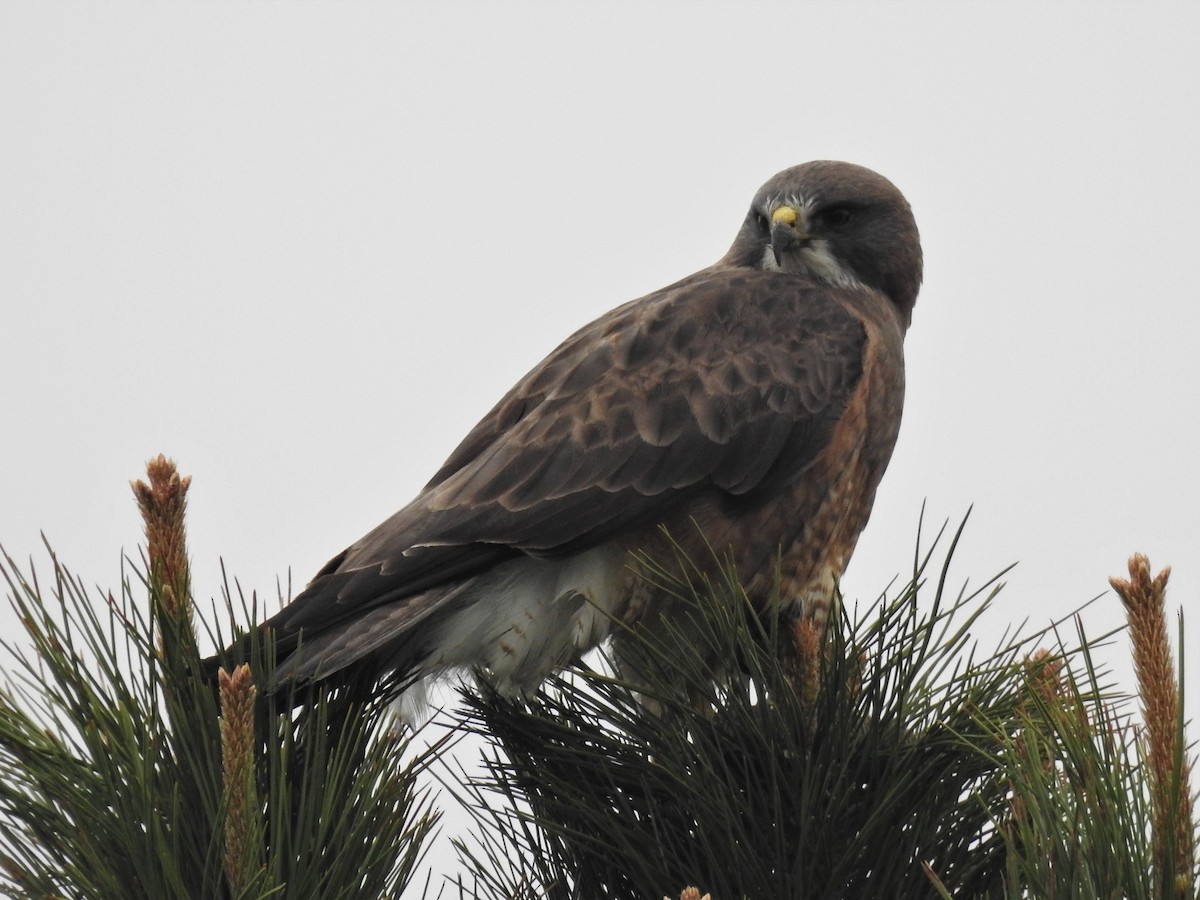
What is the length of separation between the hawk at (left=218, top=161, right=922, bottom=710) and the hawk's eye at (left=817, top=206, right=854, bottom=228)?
0.18 m

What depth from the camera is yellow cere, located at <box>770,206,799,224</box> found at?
5.41 metres

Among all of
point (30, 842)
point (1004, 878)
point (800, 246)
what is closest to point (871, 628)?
point (1004, 878)

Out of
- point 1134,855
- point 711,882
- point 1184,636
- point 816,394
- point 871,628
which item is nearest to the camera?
point 1184,636

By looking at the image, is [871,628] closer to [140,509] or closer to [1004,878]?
[1004,878]

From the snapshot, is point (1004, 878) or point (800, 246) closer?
point (1004, 878)

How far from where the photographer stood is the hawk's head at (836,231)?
18.0 ft

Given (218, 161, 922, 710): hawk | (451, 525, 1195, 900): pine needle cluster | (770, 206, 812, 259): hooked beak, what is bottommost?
(451, 525, 1195, 900): pine needle cluster

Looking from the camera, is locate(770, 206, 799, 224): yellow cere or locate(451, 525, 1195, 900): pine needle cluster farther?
locate(770, 206, 799, 224): yellow cere

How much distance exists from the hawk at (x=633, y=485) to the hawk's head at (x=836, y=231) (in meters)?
0.10

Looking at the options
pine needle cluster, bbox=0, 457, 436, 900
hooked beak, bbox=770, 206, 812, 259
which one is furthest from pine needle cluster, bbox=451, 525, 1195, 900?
hooked beak, bbox=770, 206, 812, 259

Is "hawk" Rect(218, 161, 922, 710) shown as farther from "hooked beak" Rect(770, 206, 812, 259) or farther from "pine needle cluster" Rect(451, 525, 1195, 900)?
"pine needle cluster" Rect(451, 525, 1195, 900)

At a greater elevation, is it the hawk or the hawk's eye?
the hawk's eye

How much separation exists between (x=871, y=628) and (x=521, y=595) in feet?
5.04

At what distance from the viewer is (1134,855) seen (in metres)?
2.23
